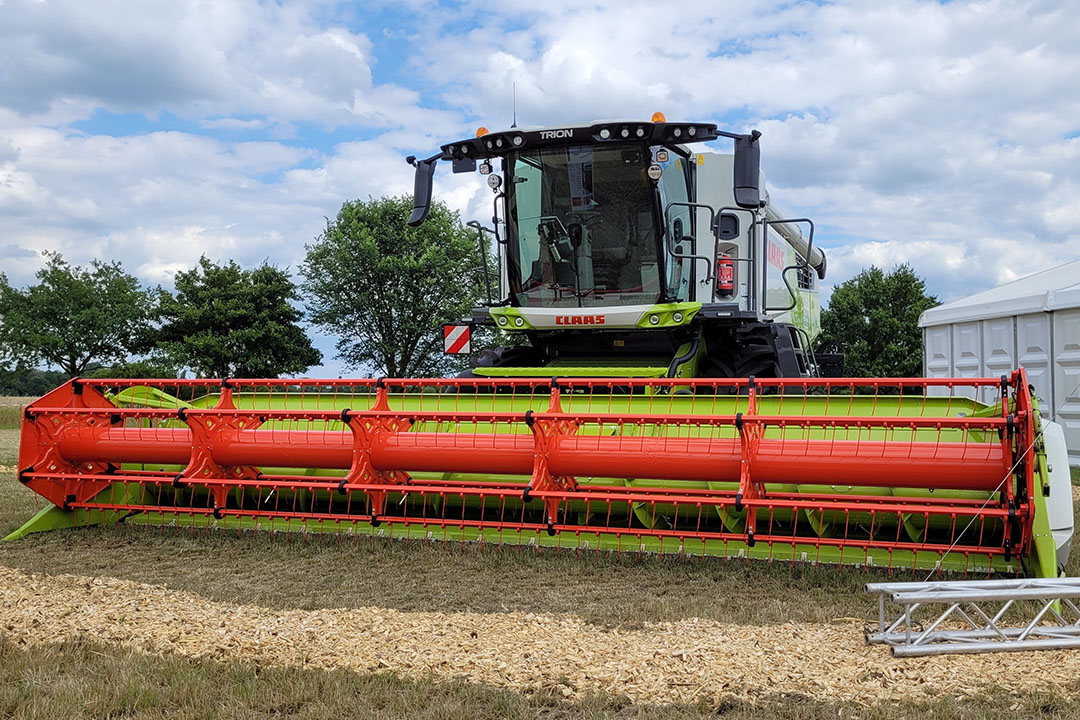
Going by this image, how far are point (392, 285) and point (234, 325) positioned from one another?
5644mm

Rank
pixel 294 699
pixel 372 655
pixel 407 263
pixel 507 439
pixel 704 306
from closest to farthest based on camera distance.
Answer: pixel 294 699, pixel 372 655, pixel 507 439, pixel 704 306, pixel 407 263

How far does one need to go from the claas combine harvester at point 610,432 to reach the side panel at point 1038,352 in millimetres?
5824

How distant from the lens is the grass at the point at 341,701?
9.36ft

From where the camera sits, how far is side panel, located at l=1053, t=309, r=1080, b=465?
1109 centimetres

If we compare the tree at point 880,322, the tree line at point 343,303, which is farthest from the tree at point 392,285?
the tree at point 880,322

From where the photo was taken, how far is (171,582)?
448cm

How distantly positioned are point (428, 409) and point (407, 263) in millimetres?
25183

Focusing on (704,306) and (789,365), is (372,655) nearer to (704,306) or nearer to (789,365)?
(704,306)

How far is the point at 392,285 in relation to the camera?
1240 inches

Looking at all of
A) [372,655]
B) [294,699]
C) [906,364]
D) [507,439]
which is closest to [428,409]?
[507,439]

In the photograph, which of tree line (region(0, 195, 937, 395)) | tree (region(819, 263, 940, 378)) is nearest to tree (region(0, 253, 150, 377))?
tree line (region(0, 195, 937, 395))

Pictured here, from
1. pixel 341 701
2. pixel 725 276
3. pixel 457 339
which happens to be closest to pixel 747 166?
pixel 725 276

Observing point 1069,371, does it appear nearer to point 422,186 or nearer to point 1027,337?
point 1027,337

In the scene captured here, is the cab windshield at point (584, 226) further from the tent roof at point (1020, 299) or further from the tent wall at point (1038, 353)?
the tent roof at point (1020, 299)
